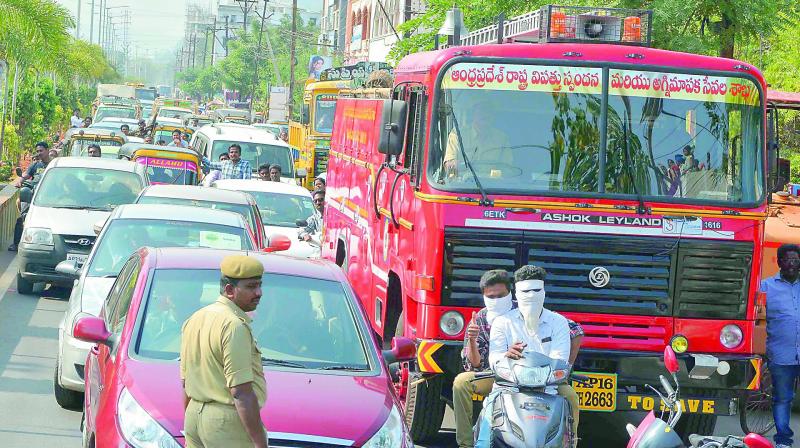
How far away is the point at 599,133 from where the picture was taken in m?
10.2

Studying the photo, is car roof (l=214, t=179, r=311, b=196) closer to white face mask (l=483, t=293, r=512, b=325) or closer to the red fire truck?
the red fire truck

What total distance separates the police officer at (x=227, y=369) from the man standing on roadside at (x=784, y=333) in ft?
20.4

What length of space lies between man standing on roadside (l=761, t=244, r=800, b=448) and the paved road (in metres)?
1.54

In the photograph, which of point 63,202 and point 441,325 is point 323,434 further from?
point 63,202

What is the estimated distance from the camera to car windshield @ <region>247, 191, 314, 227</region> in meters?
19.2

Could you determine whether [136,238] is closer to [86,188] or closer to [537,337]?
[537,337]

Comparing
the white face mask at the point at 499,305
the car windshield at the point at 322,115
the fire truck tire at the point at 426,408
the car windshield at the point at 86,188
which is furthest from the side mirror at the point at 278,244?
the car windshield at the point at 322,115

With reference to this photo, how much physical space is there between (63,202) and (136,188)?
1055 millimetres

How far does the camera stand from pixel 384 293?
11.6 metres

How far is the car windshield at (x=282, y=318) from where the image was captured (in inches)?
294

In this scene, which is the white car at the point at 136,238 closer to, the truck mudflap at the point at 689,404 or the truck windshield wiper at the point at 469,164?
the truck windshield wiper at the point at 469,164

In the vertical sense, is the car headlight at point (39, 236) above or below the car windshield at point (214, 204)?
below

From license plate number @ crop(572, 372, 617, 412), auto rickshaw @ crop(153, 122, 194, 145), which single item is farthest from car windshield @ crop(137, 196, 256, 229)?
auto rickshaw @ crop(153, 122, 194, 145)

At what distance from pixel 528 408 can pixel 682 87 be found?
3.57m
